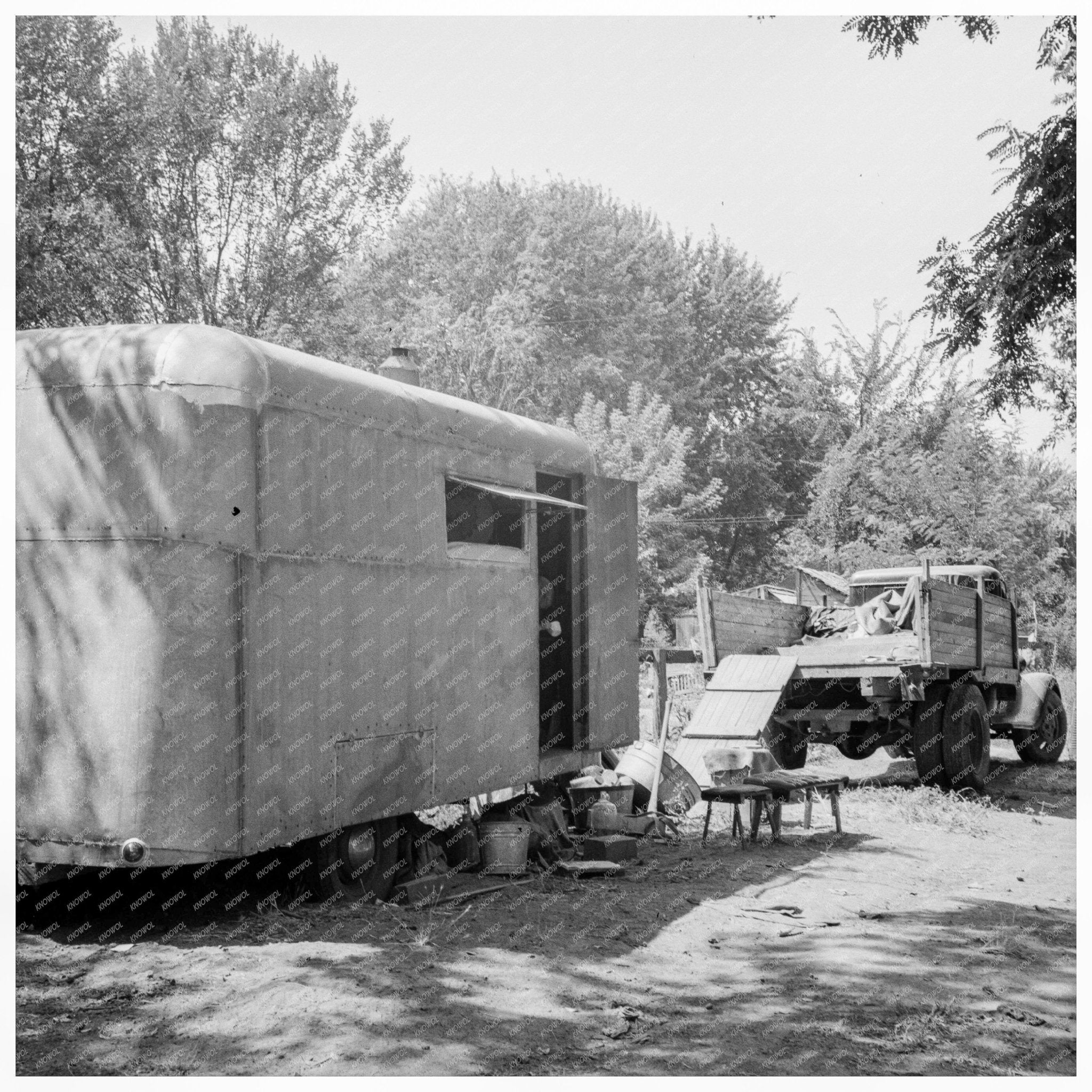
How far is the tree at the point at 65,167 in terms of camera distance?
18.9 m

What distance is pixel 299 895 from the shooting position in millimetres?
6793

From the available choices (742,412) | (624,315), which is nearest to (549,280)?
(624,315)

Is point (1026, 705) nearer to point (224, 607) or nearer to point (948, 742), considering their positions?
point (948, 742)

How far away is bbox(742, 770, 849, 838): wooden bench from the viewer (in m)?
9.36

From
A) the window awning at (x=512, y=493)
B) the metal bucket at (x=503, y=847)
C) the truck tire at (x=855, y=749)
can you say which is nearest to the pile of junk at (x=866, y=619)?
the truck tire at (x=855, y=749)

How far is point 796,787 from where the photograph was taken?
9.39 m

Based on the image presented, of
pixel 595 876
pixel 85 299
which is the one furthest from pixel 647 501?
pixel 595 876

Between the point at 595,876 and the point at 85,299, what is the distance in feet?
55.8

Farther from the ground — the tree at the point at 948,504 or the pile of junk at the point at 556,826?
the tree at the point at 948,504

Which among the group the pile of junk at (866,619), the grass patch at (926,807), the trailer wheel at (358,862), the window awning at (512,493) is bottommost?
the grass patch at (926,807)

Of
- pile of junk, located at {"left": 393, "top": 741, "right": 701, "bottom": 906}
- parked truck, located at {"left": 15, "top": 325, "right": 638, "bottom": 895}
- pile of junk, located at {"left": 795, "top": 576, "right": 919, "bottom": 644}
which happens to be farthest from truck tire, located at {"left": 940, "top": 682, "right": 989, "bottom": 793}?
parked truck, located at {"left": 15, "top": 325, "right": 638, "bottom": 895}

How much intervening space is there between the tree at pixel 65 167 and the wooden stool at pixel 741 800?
45.2 ft

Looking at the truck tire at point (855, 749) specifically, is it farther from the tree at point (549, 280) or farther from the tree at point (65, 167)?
the tree at point (549, 280)

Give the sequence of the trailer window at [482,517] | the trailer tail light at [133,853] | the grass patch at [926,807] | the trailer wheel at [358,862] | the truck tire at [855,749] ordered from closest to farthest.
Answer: the trailer tail light at [133,853] → the trailer wheel at [358,862] → the trailer window at [482,517] → the grass patch at [926,807] → the truck tire at [855,749]
